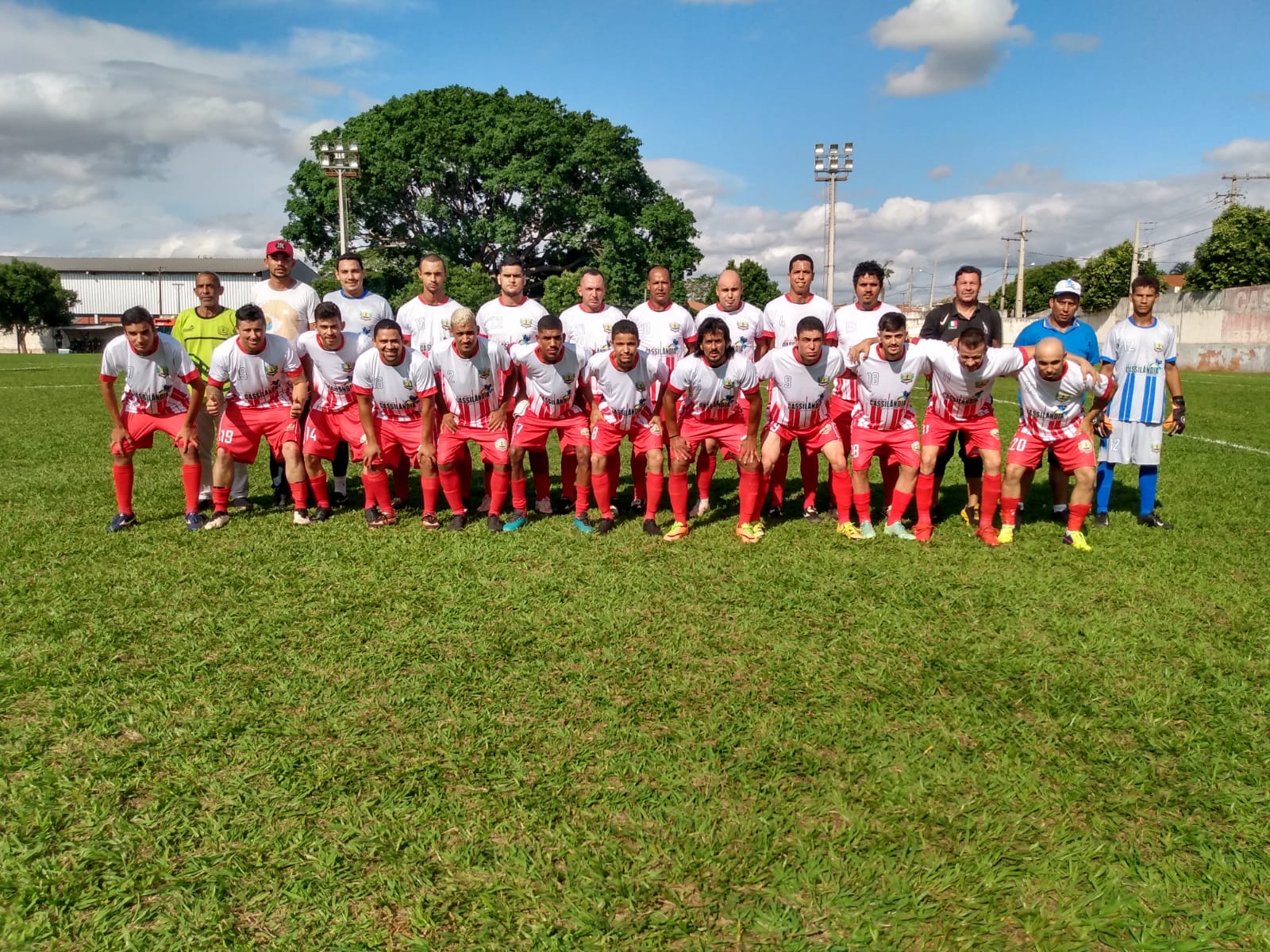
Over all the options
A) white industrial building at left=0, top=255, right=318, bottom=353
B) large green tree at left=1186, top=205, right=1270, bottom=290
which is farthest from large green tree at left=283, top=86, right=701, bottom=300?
white industrial building at left=0, top=255, right=318, bottom=353

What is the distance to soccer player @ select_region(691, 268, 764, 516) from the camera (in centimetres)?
686

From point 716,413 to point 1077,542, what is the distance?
2784mm

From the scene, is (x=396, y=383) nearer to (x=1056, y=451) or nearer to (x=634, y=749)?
(x=634, y=749)

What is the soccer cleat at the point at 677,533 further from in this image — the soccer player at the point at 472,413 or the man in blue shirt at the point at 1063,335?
the man in blue shirt at the point at 1063,335

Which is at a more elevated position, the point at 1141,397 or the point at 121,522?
the point at 1141,397

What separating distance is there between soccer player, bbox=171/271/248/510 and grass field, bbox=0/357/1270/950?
4.49 feet

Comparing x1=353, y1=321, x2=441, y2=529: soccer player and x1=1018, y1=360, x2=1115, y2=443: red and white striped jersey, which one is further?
x1=353, y1=321, x2=441, y2=529: soccer player


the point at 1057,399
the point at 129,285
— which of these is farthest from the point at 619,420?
the point at 129,285

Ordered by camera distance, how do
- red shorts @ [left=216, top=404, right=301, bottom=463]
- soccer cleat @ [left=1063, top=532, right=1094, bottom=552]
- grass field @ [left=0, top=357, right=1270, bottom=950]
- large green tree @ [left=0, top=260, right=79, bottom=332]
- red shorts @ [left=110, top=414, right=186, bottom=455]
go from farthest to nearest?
large green tree @ [left=0, top=260, right=79, bottom=332], red shorts @ [left=216, top=404, right=301, bottom=463], red shorts @ [left=110, top=414, right=186, bottom=455], soccer cleat @ [left=1063, top=532, right=1094, bottom=552], grass field @ [left=0, top=357, right=1270, bottom=950]

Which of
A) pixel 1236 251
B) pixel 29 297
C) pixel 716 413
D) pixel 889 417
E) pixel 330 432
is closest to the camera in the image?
pixel 889 417

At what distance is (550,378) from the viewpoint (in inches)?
253

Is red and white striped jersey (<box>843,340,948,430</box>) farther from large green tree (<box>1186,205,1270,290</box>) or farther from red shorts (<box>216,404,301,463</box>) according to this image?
large green tree (<box>1186,205,1270,290</box>)

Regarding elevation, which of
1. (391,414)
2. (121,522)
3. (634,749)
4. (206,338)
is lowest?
(634,749)

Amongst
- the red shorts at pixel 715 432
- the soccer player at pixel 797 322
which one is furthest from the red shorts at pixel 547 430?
the soccer player at pixel 797 322
